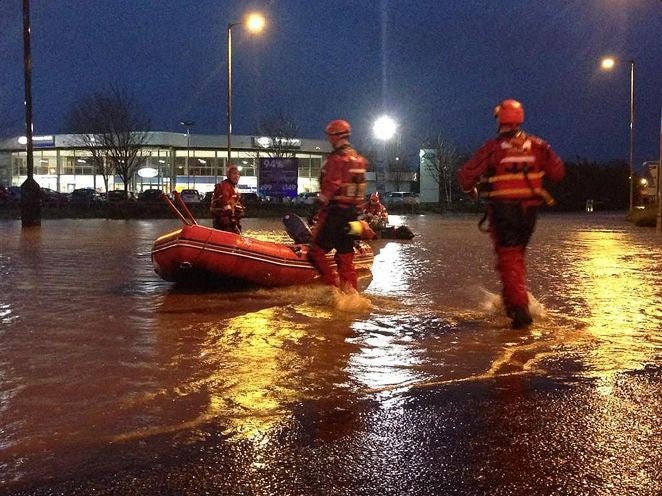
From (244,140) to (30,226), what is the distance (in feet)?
200

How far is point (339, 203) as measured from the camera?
25.9 ft

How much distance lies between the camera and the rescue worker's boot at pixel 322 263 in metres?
8.17

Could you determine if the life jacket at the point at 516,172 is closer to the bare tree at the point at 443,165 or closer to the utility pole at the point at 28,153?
the utility pole at the point at 28,153

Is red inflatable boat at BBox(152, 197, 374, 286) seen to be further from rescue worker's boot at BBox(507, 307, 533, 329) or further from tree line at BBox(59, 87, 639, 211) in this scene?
tree line at BBox(59, 87, 639, 211)

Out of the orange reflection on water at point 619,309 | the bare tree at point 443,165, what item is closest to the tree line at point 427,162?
the bare tree at point 443,165

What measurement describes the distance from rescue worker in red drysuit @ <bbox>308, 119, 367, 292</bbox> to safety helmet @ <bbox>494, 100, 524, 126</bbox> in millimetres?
1628

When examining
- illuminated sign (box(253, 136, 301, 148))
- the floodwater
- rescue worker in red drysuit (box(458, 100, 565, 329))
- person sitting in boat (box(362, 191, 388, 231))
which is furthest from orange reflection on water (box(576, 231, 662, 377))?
illuminated sign (box(253, 136, 301, 148))

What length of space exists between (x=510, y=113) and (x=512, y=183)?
594 millimetres

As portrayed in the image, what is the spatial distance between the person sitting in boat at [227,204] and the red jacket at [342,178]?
226 inches

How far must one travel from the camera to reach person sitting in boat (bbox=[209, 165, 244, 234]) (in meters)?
13.4

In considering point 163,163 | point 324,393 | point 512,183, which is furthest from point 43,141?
point 324,393

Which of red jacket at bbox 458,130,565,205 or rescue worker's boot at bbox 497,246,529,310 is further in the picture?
rescue worker's boot at bbox 497,246,529,310

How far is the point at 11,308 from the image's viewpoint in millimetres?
8250

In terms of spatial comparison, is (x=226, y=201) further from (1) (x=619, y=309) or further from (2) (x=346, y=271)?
(1) (x=619, y=309)
